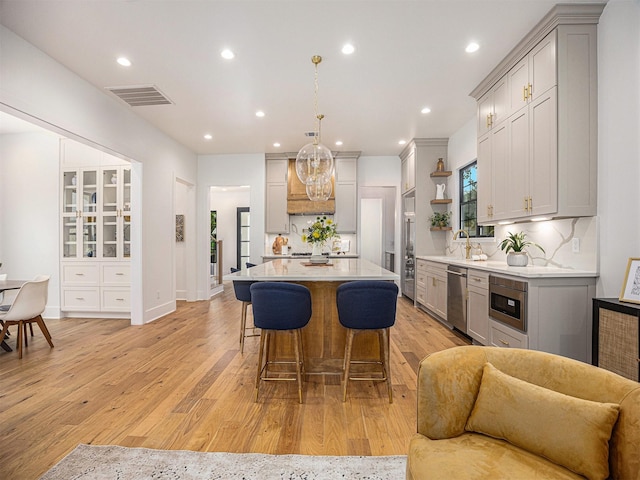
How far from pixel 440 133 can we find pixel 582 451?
5339 millimetres

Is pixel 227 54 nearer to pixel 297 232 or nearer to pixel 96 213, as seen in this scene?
pixel 96 213

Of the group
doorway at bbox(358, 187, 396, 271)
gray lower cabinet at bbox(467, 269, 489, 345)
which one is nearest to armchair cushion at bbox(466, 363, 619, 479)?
gray lower cabinet at bbox(467, 269, 489, 345)

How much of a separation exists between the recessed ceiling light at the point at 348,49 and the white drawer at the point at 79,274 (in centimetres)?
481

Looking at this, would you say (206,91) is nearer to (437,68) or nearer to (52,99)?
(52,99)

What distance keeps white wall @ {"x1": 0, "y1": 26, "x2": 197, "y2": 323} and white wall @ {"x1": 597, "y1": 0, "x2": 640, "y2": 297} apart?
4930 millimetres

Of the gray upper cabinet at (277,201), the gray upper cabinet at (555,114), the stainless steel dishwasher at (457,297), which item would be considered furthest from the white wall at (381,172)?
the gray upper cabinet at (555,114)

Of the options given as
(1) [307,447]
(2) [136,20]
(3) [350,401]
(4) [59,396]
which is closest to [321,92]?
(2) [136,20]

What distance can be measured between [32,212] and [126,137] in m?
2.26

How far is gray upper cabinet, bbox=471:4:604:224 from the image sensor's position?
271 cm

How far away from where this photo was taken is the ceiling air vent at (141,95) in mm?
3897

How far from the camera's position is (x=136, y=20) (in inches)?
106

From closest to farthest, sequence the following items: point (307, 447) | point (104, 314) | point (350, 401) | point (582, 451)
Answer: point (582, 451) < point (307, 447) < point (350, 401) < point (104, 314)

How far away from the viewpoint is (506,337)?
3094mm

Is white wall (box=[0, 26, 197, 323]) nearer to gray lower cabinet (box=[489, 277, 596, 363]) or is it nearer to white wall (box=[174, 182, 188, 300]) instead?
white wall (box=[174, 182, 188, 300])
